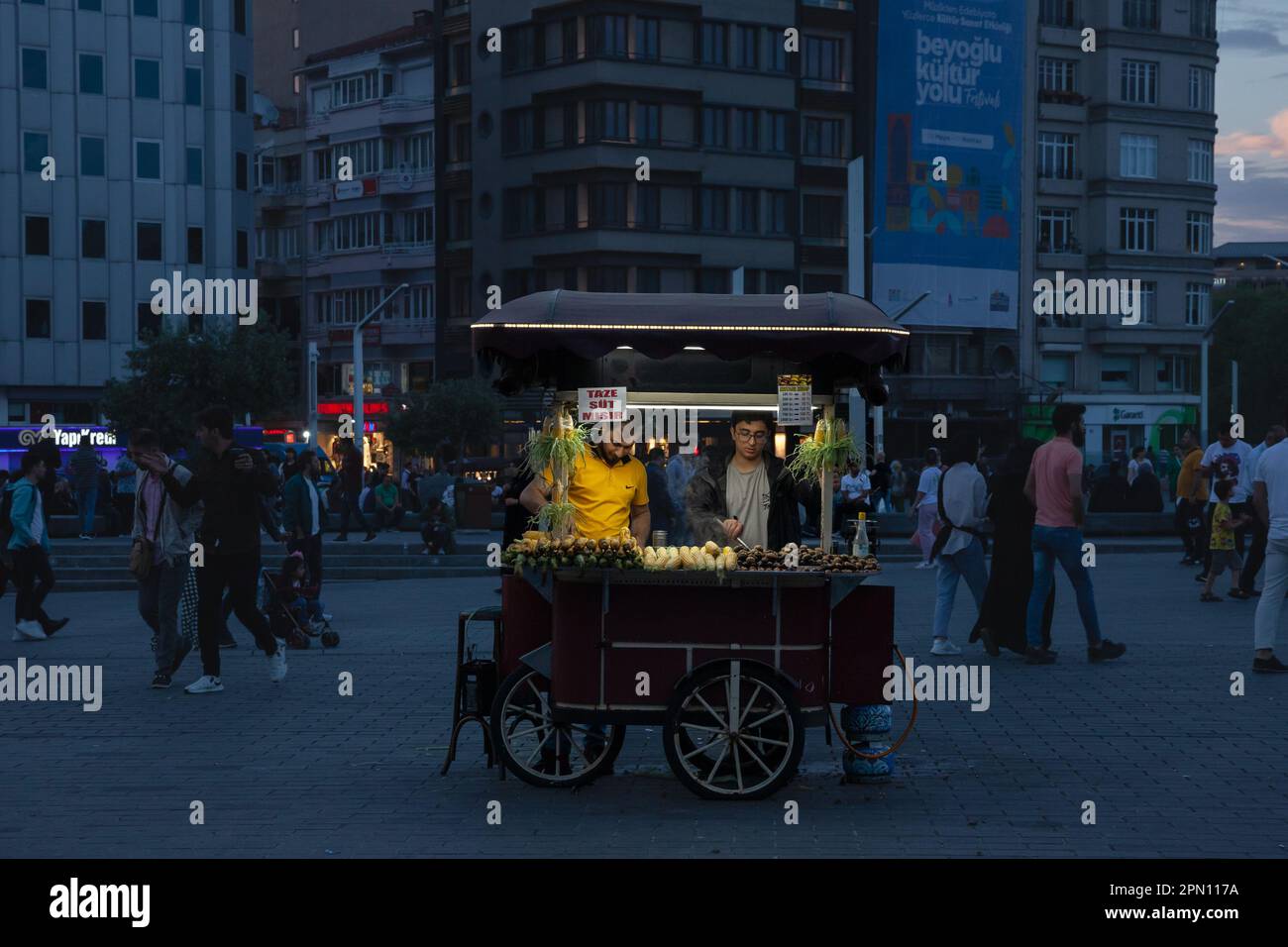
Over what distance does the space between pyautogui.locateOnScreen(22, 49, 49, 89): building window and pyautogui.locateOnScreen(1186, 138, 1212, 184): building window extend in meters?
47.3

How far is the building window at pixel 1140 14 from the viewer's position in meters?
78.5

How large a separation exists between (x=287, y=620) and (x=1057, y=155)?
67125 mm

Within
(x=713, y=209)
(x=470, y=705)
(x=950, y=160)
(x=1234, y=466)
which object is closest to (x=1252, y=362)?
(x=950, y=160)

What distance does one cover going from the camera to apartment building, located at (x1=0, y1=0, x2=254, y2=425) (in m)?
67.5

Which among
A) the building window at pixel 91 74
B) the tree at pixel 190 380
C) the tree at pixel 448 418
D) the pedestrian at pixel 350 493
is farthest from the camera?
the building window at pixel 91 74

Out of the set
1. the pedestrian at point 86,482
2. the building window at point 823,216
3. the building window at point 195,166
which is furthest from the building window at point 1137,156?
the pedestrian at point 86,482

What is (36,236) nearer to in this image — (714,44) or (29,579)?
(714,44)

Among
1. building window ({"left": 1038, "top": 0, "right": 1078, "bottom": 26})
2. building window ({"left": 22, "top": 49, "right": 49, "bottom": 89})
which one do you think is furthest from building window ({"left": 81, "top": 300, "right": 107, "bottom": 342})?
building window ({"left": 1038, "top": 0, "right": 1078, "bottom": 26})

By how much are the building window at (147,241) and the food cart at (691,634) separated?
2516 inches

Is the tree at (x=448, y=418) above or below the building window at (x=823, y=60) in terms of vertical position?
below

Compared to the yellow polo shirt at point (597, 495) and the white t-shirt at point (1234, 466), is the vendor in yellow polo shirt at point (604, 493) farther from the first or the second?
the white t-shirt at point (1234, 466)

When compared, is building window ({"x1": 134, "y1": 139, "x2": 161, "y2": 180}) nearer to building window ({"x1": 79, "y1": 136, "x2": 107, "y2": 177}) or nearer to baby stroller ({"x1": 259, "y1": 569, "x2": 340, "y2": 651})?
building window ({"x1": 79, "y1": 136, "x2": 107, "y2": 177})

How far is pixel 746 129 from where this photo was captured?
70812mm
